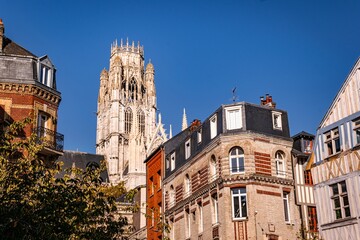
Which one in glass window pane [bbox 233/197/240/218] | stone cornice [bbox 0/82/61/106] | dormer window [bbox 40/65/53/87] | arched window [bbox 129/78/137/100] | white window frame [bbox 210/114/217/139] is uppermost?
arched window [bbox 129/78/137/100]

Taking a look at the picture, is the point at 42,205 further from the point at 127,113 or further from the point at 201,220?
the point at 127,113

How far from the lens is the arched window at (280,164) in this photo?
101 ft

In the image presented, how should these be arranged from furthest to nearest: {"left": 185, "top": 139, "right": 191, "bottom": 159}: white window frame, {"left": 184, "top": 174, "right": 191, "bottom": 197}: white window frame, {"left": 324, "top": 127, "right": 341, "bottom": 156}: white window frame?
{"left": 185, "top": 139, "right": 191, "bottom": 159}: white window frame, {"left": 184, "top": 174, "right": 191, "bottom": 197}: white window frame, {"left": 324, "top": 127, "right": 341, "bottom": 156}: white window frame

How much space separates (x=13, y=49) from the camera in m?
32.9

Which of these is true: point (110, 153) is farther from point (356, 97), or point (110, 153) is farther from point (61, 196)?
point (61, 196)

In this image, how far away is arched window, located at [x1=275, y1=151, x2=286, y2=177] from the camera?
101 feet

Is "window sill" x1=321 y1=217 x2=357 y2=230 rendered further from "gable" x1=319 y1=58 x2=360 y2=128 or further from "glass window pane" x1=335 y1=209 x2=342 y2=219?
"gable" x1=319 y1=58 x2=360 y2=128

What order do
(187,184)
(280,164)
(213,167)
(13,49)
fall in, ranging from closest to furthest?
(280,164) → (213,167) → (13,49) → (187,184)

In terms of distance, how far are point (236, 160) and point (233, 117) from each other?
2580mm

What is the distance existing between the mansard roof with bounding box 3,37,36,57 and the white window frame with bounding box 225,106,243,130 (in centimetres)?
1238

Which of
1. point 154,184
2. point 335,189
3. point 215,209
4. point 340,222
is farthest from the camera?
point 154,184

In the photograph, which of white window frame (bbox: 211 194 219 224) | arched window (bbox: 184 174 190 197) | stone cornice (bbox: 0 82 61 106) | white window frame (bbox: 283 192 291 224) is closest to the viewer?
stone cornice (bbox: 0 82 61 106)

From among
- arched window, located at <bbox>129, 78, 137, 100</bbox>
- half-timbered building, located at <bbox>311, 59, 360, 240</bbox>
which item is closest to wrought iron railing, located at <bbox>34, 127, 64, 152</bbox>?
half-timbered building, located at <bbox>311, 59, 360, 240</bbox>

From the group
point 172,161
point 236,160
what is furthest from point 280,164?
point 172,161
